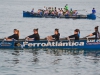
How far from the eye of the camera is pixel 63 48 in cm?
3853

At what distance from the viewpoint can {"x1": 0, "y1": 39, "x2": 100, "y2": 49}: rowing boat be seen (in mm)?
38094

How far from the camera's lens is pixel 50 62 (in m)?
33.6

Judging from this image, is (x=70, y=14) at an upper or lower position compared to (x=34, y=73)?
upper

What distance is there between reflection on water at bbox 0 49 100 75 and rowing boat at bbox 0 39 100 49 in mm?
382

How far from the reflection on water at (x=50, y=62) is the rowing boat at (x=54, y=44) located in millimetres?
382

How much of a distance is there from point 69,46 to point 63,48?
0.51 meters

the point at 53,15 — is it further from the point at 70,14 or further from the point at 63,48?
the point at 63,48

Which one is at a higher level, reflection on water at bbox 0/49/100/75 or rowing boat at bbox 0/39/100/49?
rowing boat at bbox 0/39/100/49

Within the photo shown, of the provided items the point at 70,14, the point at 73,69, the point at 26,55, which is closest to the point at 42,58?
the point at 26,55

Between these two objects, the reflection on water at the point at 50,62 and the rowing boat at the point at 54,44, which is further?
the rowing boat at the point at 54,44

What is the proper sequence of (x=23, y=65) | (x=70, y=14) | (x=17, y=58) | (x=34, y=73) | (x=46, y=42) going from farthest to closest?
(x=70, y=14) < (x=46, y=42) < (x=17, y=58) < (x=23, y=65) < (x=34, y=73)

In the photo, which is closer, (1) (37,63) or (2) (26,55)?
(1) (37,63)

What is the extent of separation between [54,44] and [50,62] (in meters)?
4.85

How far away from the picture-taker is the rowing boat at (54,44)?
3809 cm
